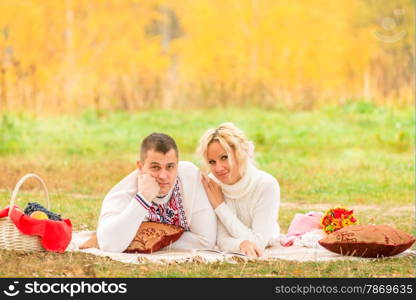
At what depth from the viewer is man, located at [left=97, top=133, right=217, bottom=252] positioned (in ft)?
20.5

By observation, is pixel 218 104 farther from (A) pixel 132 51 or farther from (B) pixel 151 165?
(B) pixel 151 165

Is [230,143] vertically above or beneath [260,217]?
above

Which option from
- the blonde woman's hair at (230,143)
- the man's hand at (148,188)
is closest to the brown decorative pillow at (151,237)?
the man's hand at (148,188)

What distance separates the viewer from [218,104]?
1909cm

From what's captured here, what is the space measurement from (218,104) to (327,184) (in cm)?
789

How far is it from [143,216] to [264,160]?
7.15 meters

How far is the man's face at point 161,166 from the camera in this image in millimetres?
6246

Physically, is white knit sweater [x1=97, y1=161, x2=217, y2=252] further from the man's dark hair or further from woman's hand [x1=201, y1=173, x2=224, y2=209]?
the man's dark hair

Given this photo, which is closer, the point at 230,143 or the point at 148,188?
the point at 148,188

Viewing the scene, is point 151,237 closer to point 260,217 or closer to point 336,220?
point 260,217

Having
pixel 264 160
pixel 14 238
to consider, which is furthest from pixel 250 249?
pixel 264 160

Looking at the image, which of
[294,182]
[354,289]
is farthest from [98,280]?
[294,182]

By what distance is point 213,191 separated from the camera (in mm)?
6656

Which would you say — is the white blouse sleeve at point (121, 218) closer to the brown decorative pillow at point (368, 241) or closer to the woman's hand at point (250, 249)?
the woman's hand at point (250, 249)
